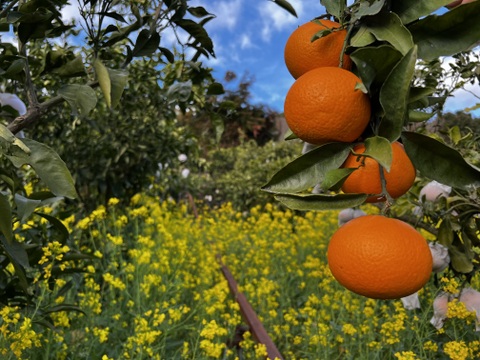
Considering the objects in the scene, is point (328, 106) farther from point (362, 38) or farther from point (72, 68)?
point (72, 68)

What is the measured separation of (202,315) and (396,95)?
2.36 m

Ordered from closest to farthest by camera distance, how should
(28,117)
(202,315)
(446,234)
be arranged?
1. (28,117)
2. (446,234)
3. (202,315)

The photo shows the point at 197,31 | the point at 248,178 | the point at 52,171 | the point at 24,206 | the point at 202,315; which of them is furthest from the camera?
the point at 248,178

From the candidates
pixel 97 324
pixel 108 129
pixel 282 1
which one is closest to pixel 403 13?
pixel 282 1

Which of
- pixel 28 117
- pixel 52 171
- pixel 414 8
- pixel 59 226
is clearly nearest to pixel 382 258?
pixel 414 8

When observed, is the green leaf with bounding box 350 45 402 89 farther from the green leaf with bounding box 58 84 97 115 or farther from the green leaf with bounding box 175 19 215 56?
the green leaf with bounding box 175 19 215 56

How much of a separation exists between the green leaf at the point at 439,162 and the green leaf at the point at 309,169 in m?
0.08

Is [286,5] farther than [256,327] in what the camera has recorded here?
No

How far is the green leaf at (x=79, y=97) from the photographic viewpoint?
976mm

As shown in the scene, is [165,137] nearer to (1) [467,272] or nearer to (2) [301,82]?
(1) [467,272]

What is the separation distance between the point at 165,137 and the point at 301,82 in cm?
421

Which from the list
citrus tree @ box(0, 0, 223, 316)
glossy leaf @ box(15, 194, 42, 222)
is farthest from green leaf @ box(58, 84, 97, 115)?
glossy leaf @ box(15, 194, 42, 222)

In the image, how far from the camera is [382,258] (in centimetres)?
59

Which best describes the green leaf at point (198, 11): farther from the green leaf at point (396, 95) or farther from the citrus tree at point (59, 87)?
the green leaf at point (396, 95)
